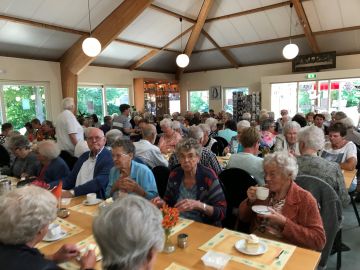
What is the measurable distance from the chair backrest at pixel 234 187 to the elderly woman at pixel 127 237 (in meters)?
1.55

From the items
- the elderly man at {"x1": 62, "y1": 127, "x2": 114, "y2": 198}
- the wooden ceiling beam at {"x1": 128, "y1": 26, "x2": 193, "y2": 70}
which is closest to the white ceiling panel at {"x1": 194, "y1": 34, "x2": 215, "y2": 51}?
the wooden ceiling beam at {"x1": 128, "y1": 26, "x2": 193, "y2": 70}

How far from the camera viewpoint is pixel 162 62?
1021cm

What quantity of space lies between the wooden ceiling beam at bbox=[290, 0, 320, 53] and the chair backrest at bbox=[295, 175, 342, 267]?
588 cm

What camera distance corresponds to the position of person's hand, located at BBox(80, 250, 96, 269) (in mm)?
1296

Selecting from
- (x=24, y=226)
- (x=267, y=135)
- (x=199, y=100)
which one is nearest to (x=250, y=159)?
(x=267, y=135)

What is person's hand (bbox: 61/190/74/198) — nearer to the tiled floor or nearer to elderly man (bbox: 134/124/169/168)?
elderly man (bbox: 134/124/169/168)

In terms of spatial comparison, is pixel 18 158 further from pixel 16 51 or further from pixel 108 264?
pixel 16 51

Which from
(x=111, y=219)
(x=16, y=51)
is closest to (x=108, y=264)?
(x=111, y=219)

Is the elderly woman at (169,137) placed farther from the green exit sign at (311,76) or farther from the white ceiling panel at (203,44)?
the green exit sign at (311,76)

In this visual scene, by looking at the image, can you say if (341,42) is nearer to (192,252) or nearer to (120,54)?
(120,54)

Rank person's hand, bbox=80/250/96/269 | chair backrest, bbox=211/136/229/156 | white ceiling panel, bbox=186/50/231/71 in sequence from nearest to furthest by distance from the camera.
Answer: person's hand, bbox=80/250/96/269
chair backrest, bbox=211/136/229/156
white ceiling panel, bbox=186/50/231/71

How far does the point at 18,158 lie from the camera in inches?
138

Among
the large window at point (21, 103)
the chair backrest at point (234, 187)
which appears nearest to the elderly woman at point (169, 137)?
the chair backrest at point (234, 187)

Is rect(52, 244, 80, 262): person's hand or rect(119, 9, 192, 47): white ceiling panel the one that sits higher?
rect(119, 9, 192, 47): white ceiling panel
